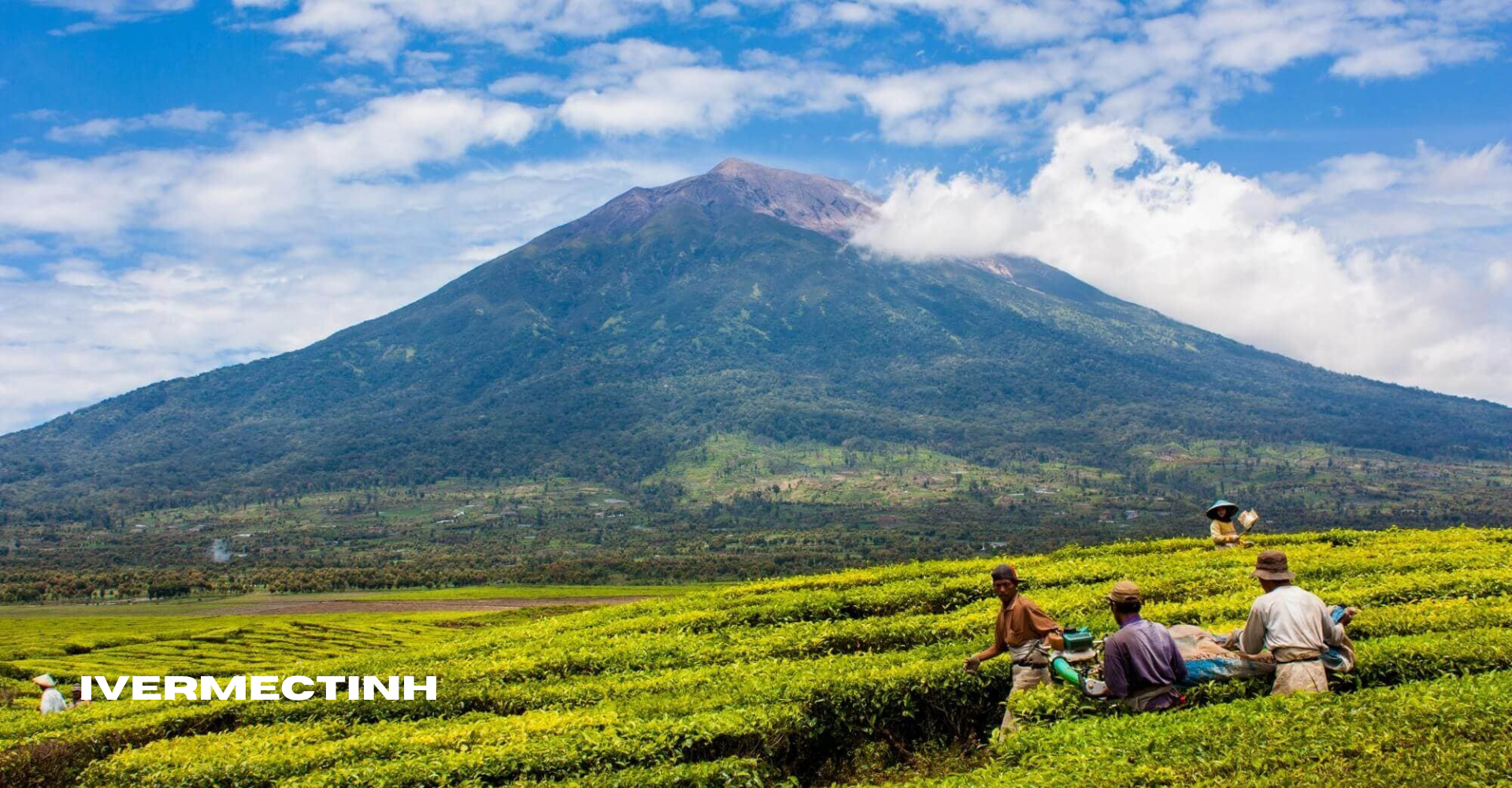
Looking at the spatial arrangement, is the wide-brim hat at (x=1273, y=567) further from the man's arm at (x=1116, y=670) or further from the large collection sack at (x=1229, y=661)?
the man's arm at (x=1116, y=670)

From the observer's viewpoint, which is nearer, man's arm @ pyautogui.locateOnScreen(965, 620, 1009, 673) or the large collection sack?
the large collection sack

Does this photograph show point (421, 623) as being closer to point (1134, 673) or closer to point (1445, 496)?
point (1134, 673)

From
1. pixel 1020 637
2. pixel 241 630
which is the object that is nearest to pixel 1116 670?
pixel 1020 637

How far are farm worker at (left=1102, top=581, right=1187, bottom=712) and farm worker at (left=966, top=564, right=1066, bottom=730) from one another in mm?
1020

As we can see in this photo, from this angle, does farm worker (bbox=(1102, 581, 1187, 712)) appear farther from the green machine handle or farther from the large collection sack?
the green machine handle

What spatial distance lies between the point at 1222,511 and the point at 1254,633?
44.8 feet

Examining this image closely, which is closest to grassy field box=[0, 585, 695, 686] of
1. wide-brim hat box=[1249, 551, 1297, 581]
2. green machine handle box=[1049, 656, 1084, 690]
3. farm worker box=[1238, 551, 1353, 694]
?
green machine handle box=[1049, 656, 1084, 690]

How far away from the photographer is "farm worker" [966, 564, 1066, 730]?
12906mm

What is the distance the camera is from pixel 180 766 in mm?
14508

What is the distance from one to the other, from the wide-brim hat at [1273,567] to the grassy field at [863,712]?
1457 mm

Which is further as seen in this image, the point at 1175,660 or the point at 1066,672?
the point at 1066,672

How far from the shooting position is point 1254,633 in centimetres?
1195

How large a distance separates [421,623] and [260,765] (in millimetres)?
52277

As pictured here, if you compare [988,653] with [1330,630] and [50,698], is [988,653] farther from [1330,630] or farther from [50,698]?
[50,698]
